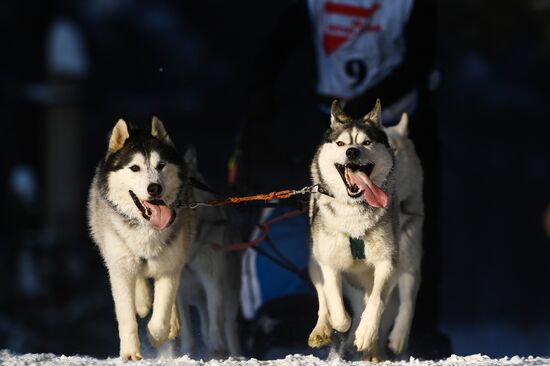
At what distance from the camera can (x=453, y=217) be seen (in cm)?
1225

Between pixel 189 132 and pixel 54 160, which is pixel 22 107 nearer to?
pixel 54 160

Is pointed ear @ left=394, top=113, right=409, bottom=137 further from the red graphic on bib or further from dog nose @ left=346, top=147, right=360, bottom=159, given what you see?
dog nose @ left=346, top=147, right=360, bottom=159

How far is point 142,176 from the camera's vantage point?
564 centimetres

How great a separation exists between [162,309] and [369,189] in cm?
93

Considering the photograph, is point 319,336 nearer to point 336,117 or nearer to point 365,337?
point 365,337

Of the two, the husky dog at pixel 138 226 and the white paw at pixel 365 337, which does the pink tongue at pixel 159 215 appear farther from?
the white paw at pixel 365 337

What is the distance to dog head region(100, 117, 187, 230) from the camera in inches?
223

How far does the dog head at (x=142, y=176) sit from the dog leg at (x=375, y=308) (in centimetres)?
81

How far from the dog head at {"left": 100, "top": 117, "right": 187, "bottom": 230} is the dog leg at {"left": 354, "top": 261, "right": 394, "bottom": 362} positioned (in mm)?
813

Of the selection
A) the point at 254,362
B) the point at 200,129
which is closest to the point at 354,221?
the point at 254,362

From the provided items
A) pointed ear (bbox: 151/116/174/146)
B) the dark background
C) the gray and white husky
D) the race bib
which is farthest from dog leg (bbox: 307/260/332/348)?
the dark background

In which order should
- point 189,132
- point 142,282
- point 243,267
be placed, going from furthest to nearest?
point 189,132
point 243,267
point 142,282

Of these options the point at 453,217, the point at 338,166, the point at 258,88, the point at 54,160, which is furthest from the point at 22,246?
the point at 338,166

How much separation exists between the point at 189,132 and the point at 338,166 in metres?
6.08
